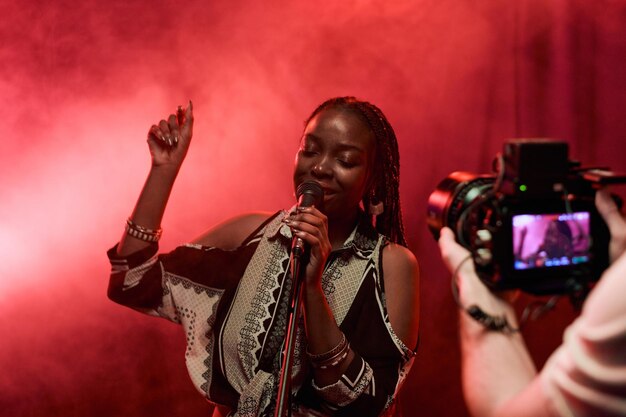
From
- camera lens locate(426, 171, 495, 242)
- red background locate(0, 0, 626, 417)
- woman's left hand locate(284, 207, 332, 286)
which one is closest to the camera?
camera lens locate(426, 171, 495, 242)

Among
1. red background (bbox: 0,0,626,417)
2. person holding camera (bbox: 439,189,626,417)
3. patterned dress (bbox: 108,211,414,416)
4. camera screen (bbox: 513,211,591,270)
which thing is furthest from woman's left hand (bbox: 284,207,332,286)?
red background (bbox: 0,0,626,417)

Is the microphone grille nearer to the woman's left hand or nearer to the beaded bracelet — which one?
the woman's left hand

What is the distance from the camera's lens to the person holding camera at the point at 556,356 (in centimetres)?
84

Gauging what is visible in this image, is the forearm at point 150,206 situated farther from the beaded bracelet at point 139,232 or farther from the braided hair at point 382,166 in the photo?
the braided hair at point 382,166

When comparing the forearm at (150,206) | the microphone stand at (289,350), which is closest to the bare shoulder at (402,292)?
the microphone stand at (289,350)

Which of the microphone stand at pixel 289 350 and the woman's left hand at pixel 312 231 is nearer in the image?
the microphone stand at pixel 289 350

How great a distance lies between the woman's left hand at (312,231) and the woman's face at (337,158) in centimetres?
27

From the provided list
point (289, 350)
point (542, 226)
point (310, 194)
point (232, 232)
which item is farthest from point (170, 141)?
point (542, 226)

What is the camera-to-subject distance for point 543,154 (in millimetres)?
1076

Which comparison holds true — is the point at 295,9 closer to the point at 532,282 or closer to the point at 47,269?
the point at 47,269

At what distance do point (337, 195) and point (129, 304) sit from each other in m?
0.60

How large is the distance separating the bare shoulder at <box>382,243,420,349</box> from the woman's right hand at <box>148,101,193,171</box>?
594 mm

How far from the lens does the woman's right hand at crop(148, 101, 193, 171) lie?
5.79 ft

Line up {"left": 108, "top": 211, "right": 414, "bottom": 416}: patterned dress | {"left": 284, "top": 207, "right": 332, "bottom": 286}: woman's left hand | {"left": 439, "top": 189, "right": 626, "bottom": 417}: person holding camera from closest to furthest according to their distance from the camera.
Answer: {"left": 439, "top": 189, "right": 626, "bottom": 417}: person holding camera → {"left": 284, "top": 207, "right": 332, "bottom": 286}: woman's left hand → {"left": 108, "top": 211, "right": 414, "bottom": 416}: patterned dress
